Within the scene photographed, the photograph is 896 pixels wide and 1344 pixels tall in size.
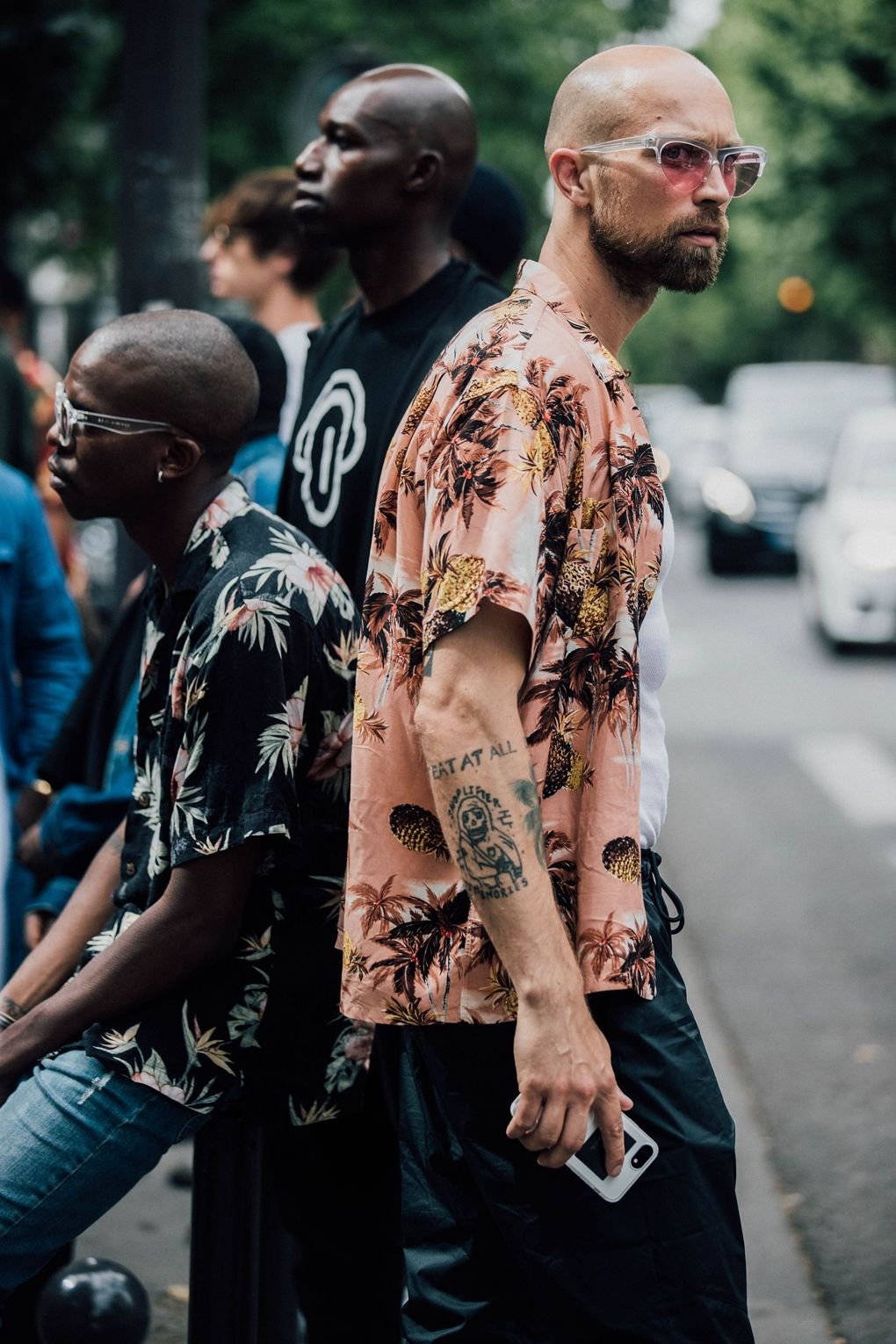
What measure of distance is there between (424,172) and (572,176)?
1205mm

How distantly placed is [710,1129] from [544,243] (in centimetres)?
116

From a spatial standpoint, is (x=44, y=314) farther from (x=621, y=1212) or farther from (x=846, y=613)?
(x=621, y=1212)

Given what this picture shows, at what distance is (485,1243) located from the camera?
2135mm

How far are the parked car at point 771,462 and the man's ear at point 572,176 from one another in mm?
16828

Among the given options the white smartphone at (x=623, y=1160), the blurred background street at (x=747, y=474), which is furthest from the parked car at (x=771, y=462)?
the white smartphone at (x=623, y=1160)

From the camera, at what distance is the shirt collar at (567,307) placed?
2125 mm

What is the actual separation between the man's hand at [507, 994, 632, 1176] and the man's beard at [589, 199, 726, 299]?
921 mm

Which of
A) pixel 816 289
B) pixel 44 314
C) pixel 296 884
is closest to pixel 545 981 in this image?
pixel 296 884

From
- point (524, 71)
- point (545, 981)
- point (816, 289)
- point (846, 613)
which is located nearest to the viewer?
point (545, 981)

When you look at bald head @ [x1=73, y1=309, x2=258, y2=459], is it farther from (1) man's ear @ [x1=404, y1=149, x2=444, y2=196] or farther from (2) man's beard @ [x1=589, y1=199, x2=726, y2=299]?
(1) man's ear @ [x1=404, y1=149, x2=444, y2=196]

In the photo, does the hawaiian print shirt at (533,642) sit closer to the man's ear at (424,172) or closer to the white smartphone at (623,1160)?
the white smartphone at (623,1160)

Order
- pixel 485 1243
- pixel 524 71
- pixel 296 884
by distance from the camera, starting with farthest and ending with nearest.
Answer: pixel 524 71 → pixel 296 884 → pixel 485 1243

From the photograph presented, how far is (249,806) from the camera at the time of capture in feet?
7.66

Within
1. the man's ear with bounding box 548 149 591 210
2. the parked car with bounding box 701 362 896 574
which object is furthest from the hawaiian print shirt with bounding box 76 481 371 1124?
the parked car with bounding box 701 362 896 574
